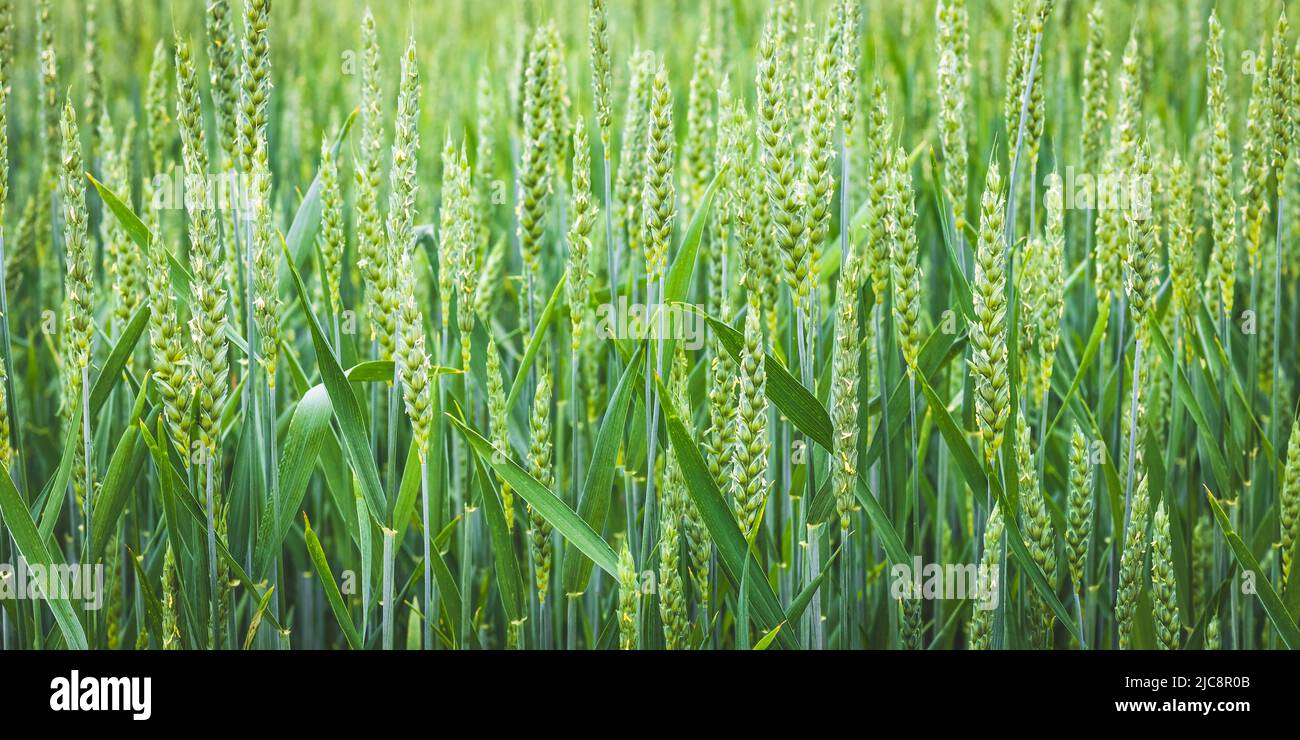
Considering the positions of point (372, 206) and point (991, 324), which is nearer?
point (991, 324)

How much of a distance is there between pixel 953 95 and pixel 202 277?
1.16m

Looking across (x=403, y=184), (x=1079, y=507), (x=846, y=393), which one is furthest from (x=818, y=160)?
(x=1079, y=507)

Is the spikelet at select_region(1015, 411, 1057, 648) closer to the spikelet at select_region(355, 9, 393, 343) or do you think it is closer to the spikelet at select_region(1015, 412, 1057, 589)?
the spikelet at select_region(1015, 412, 1057, 589)

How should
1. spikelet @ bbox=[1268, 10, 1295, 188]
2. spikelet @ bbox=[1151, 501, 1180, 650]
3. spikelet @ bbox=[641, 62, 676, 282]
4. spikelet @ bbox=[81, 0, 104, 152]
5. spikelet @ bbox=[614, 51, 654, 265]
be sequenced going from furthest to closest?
spikelet @ bbox=[81, 0, 104, 152], spikelet @ bbox=[614, 51, 654, 265], spikelet @ bbox=[1268, 10, 1295, 188], spikelet @ bbox=[1151, 501, 1180, 650], spikelet @ bbox=[641, 62, 676, 282]

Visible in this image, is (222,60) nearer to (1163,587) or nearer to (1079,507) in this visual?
(1079,507)

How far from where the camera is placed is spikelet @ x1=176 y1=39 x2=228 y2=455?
116cm

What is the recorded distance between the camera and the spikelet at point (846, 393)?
120 centimetres

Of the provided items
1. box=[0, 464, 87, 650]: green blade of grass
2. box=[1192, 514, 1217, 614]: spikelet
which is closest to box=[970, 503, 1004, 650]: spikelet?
box=[1192, 514, 1217, 614]: spikelet

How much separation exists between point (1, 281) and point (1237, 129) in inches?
110

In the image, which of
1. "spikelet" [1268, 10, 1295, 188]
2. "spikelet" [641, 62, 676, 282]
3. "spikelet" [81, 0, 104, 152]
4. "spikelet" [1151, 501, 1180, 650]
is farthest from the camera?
"spikelet" [81, 0, 104, 152]

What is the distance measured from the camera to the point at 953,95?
5.18ft

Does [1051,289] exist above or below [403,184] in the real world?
below

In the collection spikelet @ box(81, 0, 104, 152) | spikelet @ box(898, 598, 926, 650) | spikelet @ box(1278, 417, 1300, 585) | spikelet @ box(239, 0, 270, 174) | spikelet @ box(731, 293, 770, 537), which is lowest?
spikelet @ box(898, 598, 926, 650)
